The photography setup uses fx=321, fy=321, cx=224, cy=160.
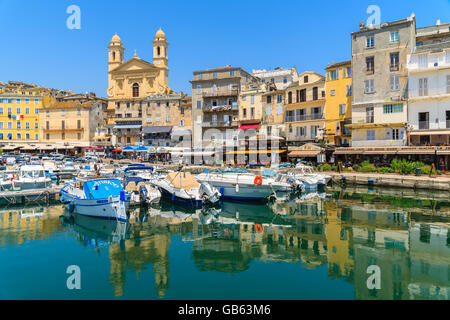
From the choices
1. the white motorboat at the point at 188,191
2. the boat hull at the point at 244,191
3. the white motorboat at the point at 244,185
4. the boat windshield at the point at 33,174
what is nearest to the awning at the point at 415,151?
the white motorboat at the point at 244,185

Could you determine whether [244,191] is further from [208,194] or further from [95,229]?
[95,229]

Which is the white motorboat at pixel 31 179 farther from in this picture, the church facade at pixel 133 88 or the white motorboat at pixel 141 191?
the church facade at pixel 133 88

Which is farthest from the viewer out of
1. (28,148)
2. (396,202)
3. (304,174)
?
(28,148)

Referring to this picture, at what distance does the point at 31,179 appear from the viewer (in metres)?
27.6

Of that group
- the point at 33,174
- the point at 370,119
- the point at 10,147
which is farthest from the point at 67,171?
the point at 10,147

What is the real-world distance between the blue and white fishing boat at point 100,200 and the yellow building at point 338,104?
32871 mm

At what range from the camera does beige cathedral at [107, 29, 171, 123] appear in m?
67.6

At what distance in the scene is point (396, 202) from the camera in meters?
25.2

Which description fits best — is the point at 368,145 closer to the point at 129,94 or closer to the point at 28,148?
the point at 129,94

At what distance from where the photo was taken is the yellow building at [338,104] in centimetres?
4365

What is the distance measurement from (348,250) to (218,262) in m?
5.96

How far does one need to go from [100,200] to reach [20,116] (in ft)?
227

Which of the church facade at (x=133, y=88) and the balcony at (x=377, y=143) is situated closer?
the balcony at (x=377, y=143)
